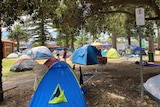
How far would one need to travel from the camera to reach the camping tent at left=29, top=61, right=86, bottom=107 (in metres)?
4.41

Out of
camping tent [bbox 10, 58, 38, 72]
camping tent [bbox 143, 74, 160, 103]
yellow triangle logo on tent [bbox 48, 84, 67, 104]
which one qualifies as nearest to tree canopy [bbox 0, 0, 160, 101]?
yellow triangle logo on tent [bbox 48, 84, 67, 104]

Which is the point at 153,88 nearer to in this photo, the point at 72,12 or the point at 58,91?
the point at 58,91

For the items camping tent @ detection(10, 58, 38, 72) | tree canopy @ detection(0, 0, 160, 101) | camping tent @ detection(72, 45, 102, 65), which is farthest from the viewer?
camping tent @ detection(72, 45, 102, 65)

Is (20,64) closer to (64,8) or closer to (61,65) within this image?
(64,8)

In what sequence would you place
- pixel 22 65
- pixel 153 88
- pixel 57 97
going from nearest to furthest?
1. pixel 57 97
2. pixel 153 88
3. pixel 22 65

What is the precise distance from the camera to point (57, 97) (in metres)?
4.42

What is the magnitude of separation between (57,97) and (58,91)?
0.44 ft

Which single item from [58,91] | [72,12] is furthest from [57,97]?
[72,12]

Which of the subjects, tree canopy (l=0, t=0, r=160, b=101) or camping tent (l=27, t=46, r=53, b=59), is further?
camping tent (l=27, t=46, r=53, b=59)

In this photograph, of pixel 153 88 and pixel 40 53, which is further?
pixel 40 53

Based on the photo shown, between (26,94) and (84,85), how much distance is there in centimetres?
169

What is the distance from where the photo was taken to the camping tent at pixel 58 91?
14.5ft

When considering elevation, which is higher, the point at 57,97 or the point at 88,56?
the point at 88,56

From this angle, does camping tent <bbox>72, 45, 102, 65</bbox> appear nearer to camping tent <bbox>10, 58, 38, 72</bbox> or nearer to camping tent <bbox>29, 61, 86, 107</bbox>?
camping tent <bbox>10, 58, 38, 72</bbox>
